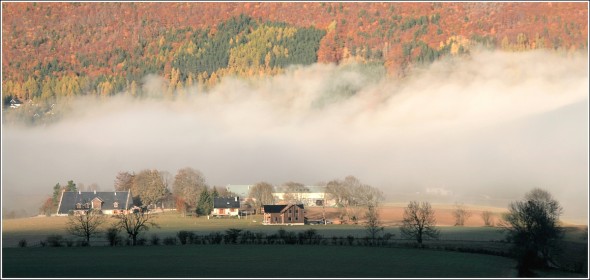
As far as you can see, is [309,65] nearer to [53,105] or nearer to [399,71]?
[399,71]

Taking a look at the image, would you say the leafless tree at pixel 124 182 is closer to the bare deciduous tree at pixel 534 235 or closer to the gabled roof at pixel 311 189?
the gabled roof at pixel 311 189

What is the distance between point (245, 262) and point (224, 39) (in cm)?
10088

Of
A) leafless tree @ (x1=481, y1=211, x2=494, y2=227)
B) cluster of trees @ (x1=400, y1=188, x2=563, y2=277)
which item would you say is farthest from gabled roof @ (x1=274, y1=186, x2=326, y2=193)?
cluster of trees @ (x1=400, y1=188, x2=563, y2=277)

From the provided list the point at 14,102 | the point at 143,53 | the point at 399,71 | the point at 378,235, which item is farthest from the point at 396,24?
the point at 378,235

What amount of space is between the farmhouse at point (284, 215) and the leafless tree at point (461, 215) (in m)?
15.9

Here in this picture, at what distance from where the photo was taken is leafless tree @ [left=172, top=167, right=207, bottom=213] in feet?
298

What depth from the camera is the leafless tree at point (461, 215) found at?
76394 millimetres

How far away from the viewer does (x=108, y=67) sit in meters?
136

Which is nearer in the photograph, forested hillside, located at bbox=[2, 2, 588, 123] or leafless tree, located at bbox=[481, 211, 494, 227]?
leafless tree, located at bbox=[481, 211, 494, 227]

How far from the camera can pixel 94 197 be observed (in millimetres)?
91812

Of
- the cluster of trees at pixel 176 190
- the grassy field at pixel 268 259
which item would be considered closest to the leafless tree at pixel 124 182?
the cluster of trees at pixel 176 190

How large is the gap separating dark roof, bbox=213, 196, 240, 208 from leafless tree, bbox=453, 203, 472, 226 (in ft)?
83.6

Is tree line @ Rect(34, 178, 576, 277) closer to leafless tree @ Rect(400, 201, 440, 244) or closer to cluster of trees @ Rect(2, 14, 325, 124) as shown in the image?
leafless tree @ Rect(400, 201, 440, 244)

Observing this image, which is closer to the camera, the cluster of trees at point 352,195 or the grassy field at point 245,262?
the grassy field at point 245,262
